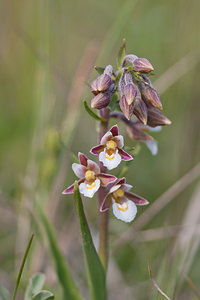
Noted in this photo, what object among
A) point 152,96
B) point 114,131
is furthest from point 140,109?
point 114,131

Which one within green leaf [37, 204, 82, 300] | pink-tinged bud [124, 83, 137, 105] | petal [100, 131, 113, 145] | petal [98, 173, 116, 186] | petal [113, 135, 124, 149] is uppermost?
pink-tinged bud [124, 83, 137, 105]

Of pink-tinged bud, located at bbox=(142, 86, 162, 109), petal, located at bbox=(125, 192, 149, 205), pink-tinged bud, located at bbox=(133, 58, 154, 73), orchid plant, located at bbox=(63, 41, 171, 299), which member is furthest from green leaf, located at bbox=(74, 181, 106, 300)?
pink-tinged bud, located at bbox=(133, 58, 154, 73)

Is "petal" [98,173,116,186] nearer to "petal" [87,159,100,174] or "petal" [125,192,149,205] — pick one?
"petal" [87,159,100,174]

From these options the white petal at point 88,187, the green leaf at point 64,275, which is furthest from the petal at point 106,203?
the green leaf at point 64,275

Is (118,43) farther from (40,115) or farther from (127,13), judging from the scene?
(40,115)

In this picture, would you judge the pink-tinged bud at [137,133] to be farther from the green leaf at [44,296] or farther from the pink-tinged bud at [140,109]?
the green leaf at [44,296]

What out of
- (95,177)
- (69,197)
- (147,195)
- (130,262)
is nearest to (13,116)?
(69,197)
